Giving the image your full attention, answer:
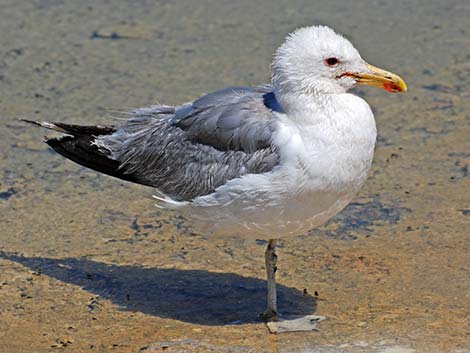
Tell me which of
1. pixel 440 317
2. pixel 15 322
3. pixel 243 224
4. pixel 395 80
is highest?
pixel 395 80

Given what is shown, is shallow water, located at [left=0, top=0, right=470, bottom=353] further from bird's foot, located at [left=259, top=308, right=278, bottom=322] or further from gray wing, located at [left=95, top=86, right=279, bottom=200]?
gray wing, located at [left=95, top=86, right=279, bottom=200]

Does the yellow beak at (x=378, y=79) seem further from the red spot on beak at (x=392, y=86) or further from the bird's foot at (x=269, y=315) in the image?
the bird's foot at (x=269, y=315)

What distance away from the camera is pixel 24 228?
8.02 m

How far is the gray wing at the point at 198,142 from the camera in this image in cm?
652

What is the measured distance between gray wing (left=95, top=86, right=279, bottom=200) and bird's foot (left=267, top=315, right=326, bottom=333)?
975 millimetres

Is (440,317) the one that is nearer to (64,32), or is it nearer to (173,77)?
(173,77)

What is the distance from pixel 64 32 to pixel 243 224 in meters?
5.65

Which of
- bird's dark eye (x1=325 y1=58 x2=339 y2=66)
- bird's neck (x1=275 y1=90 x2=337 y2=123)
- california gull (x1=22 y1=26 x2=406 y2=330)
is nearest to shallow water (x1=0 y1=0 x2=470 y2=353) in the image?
california gull (x1=22 y1=26 x2=406 y2=330)

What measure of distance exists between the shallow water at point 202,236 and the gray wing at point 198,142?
0.84 m

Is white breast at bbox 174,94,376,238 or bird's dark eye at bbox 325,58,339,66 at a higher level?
bird's dark eye at bbox 325,58,339,66

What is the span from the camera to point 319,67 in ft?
21.0

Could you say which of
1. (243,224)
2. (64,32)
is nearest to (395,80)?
(243,224)

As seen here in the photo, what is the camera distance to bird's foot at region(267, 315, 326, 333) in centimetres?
672

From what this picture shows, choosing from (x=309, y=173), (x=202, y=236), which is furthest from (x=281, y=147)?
(x=202, y=236)
